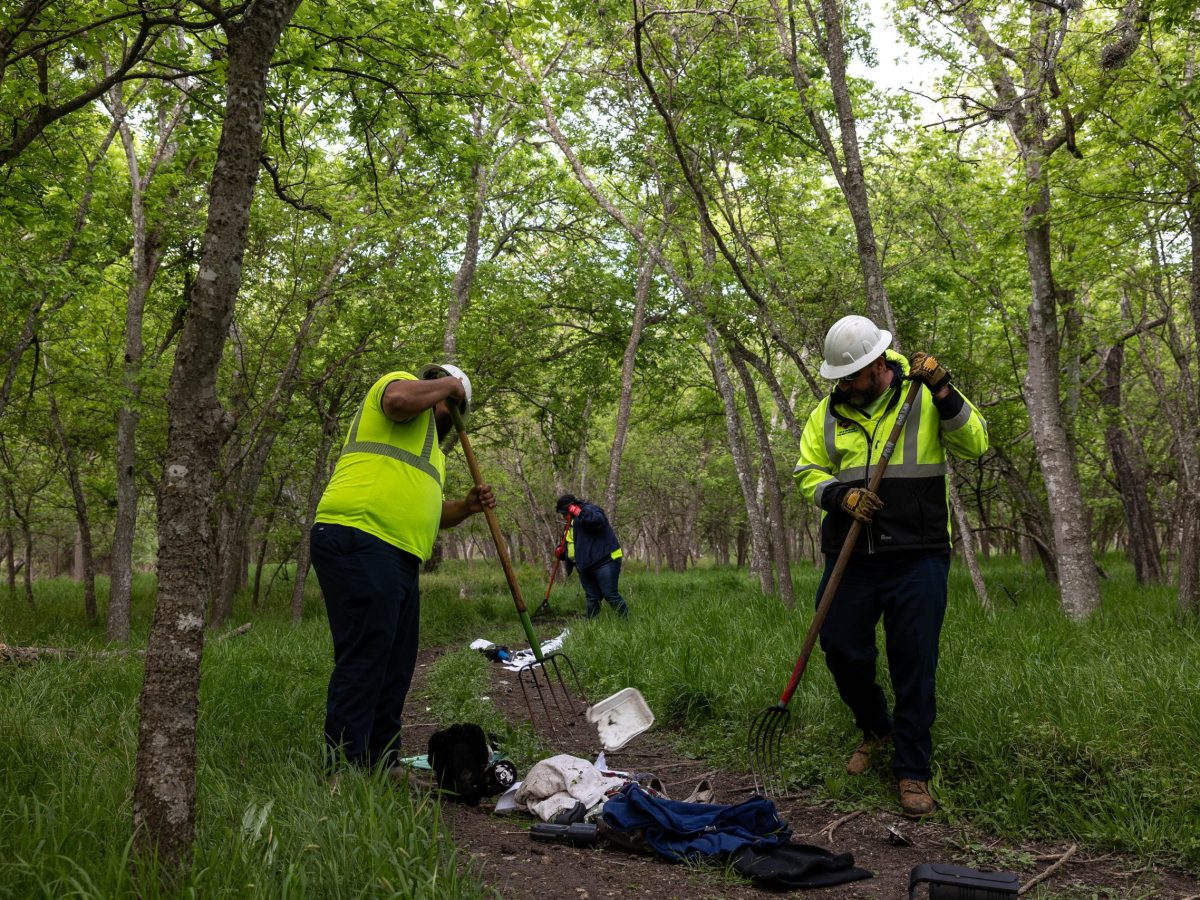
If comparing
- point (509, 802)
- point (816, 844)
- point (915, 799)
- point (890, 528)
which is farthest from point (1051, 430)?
point (509, 802)

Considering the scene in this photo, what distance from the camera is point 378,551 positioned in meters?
3.60

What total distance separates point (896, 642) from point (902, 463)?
835 millimetres

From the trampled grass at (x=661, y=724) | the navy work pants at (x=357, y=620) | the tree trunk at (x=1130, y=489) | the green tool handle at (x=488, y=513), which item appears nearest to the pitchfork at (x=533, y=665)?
the green tool handle at (x=488, y=513)

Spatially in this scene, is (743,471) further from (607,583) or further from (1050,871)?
(1050,871)

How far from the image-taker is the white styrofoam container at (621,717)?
4.64 meters

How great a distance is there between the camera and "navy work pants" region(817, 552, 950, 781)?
11.9ft

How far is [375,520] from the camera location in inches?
143

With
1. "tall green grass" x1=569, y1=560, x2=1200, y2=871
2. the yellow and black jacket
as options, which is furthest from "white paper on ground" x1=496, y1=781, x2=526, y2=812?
the yellow and black jacket

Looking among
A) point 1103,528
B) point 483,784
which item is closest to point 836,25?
point 483,784

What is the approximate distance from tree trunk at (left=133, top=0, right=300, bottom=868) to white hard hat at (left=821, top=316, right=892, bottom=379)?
2.61 meters

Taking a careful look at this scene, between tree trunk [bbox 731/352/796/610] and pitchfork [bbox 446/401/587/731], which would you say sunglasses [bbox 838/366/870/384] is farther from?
tree trunk [bbox 731/352/796/610]

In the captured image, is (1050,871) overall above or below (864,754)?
below

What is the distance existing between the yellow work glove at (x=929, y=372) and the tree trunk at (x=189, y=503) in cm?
283

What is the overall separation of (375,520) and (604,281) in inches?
441
